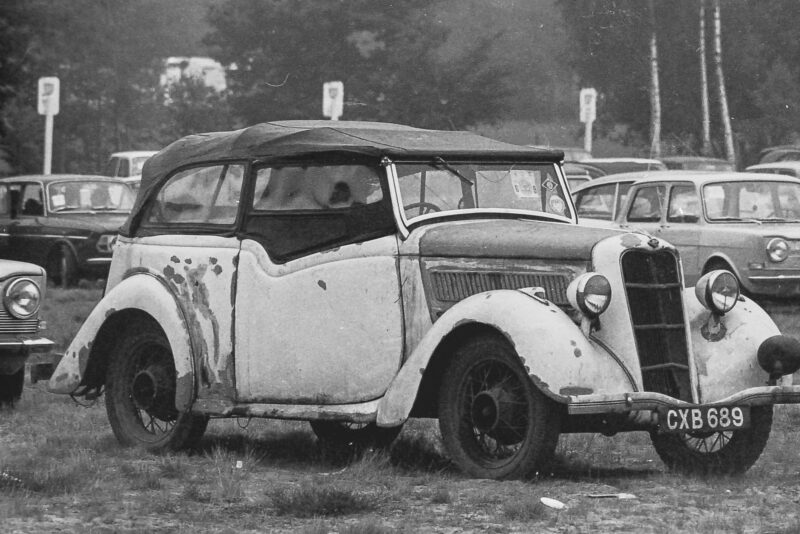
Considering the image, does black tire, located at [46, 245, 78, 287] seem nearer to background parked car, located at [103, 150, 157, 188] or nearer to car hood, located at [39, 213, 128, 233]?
car hood, located at [39, 213, 128, 233]

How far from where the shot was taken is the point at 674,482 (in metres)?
7.73

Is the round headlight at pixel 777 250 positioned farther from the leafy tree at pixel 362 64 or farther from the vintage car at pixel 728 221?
the leafy tree at pixel 362 64

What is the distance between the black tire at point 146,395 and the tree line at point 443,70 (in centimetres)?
2818

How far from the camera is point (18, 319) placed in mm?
10398

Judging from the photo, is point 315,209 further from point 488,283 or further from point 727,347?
point 727,347

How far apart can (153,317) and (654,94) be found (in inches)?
1644

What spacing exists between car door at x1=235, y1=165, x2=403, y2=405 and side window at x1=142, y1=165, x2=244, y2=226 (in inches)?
7.0

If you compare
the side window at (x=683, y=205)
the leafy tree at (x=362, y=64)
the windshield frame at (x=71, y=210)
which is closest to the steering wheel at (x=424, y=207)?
the side window at (x=683, y=205)

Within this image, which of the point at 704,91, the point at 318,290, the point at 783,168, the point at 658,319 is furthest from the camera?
the point at 704,91

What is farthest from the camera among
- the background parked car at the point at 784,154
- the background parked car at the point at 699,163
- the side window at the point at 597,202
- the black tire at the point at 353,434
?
the background parked car at the point at 784,154

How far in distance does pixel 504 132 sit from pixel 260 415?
4794 centimetres

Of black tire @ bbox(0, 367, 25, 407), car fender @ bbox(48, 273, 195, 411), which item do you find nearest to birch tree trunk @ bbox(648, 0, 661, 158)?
black tire @ bbox(0, 367, 25, 407)

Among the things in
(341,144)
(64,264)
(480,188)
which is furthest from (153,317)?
(64,264)

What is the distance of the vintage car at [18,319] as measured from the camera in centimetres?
1036
